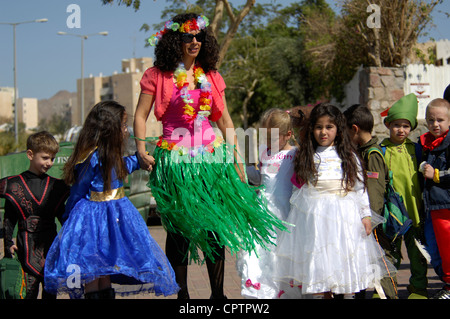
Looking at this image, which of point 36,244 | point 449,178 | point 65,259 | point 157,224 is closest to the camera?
point 65,259

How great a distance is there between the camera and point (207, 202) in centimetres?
338

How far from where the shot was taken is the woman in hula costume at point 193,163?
336cm

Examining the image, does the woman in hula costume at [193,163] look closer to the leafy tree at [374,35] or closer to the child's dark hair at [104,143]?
the child's dark hair at [104,143]

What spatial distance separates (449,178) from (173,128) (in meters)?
2.08

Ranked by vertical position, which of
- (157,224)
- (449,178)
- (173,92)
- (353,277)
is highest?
(173,92)

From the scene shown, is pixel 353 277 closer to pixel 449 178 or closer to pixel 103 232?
pixel 449 178

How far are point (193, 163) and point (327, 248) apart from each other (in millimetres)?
1055

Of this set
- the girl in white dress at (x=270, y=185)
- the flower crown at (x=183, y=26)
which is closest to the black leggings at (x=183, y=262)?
the girl in white dress at (x=270, y=185)

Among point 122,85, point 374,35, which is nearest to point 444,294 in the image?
point 374,35

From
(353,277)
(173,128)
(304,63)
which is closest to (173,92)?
(173,128)

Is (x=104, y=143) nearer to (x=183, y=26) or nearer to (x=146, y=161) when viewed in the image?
(x=146, y=161)

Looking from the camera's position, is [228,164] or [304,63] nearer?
[228,164]

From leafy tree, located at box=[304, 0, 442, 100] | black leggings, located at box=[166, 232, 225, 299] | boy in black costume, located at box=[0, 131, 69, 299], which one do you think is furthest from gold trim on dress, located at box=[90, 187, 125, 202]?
leafy tree, located at box=[304, 0, 442, 100]

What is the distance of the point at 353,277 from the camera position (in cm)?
351
